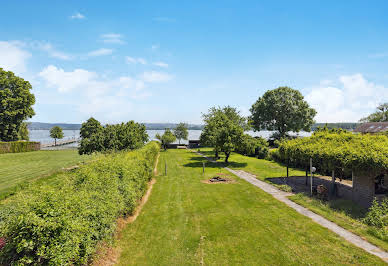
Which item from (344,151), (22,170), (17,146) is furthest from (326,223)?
(17,146)

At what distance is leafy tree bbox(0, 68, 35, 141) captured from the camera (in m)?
43.1

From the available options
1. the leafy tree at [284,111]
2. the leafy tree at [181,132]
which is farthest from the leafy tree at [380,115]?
the leafy tree at [181,132]

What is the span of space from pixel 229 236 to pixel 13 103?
54652mm

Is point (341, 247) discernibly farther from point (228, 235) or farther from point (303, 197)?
point (303, 197)

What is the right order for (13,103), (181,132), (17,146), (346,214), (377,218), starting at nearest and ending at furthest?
1. (377,218)
2. (346,214)
3. (13,103)
4. (17,146)
5. (181,132)

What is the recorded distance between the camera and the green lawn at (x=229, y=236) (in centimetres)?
792

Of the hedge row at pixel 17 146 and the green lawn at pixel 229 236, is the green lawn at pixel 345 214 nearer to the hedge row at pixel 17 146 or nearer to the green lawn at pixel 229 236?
the green lawn at pixel 229 236

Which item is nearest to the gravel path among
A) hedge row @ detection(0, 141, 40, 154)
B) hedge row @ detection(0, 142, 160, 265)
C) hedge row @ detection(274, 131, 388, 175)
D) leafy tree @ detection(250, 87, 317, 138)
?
hedge row @ detection(274, 131, 388, 175)

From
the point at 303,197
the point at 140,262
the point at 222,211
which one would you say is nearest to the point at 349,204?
the point at 303,197

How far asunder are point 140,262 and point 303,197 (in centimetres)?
1251

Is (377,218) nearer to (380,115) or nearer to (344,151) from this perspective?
(344,151)

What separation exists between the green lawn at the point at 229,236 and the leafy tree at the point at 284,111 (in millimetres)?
41034

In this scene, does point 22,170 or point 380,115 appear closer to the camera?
point 22,170

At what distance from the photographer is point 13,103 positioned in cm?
4409
